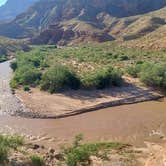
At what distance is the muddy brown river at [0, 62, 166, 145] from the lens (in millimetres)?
28609

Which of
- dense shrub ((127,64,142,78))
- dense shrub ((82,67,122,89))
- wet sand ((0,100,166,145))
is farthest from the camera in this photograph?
dense shrub ((127,64,142,78))

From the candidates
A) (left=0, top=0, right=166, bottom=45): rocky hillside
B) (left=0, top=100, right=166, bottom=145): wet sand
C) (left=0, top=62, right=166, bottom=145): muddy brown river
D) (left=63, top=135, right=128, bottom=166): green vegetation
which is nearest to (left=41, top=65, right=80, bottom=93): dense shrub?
(left=0, top=62, right=166, bottom=145): muddy brown river

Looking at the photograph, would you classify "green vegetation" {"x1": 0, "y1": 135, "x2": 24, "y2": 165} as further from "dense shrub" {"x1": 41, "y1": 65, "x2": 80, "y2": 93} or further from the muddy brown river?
"dense shrub" {"x1": 41, "y1": 65, "x2": 80, "y2": 93}

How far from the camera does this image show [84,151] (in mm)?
21641

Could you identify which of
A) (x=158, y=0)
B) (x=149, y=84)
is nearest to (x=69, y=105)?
(x=149, y=84)

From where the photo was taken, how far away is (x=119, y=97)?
4044 cm

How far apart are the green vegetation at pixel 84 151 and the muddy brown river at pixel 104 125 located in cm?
200

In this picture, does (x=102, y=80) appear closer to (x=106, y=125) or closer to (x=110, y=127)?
(x=106, y=125)

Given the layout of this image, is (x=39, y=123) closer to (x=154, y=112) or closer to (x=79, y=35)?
(x=154, y=112)

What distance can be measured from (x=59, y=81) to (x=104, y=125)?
1339cm

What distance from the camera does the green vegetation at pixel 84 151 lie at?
2103cm

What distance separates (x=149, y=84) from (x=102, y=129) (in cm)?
1628

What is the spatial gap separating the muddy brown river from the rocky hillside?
73288 millimetres

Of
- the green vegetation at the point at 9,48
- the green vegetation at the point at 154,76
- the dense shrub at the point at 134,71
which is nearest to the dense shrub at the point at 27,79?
the dense shrub at the point at 134,71
